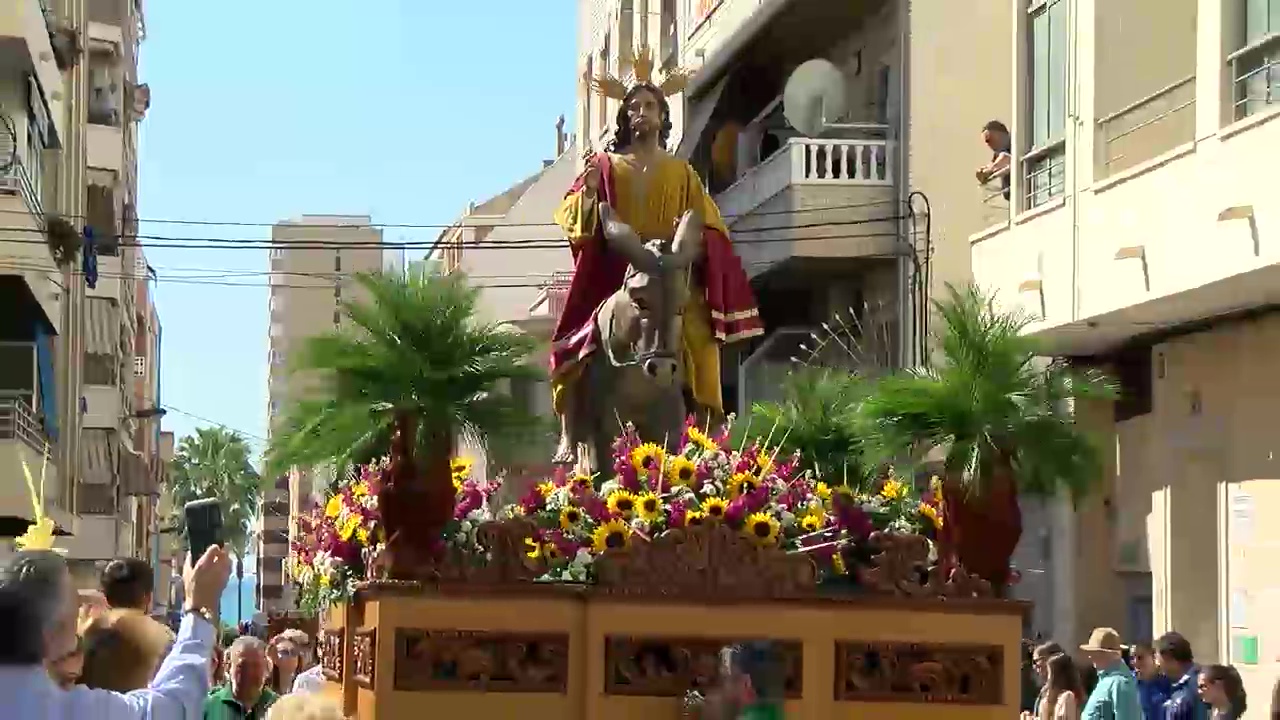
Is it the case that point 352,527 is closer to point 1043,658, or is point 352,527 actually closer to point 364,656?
point 364,656

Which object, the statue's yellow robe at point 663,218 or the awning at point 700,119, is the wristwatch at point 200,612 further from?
the awning at point 700,119

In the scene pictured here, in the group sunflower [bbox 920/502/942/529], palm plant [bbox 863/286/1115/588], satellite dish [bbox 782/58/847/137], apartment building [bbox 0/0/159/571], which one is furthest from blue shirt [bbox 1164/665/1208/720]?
apartment building [bbox 0/0/159/571]

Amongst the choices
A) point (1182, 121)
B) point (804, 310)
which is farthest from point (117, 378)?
point (1182, 121)

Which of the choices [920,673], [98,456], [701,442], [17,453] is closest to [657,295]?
[701,442]

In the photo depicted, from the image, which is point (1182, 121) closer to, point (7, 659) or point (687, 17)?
point (7, 659)

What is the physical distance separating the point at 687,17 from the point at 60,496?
13.0 m

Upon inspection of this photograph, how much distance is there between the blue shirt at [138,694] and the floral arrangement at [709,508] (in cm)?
312

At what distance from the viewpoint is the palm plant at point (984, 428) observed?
902cm

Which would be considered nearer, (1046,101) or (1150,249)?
(1150,249)

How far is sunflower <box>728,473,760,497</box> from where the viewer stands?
9.09m

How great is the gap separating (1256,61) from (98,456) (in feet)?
119

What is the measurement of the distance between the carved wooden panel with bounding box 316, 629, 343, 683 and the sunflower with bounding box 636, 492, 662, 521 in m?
1.70

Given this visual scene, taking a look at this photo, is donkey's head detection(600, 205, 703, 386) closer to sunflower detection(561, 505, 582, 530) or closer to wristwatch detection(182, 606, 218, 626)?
sunflower detection(561, 505, 582, 530)

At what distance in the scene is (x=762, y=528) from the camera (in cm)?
885
